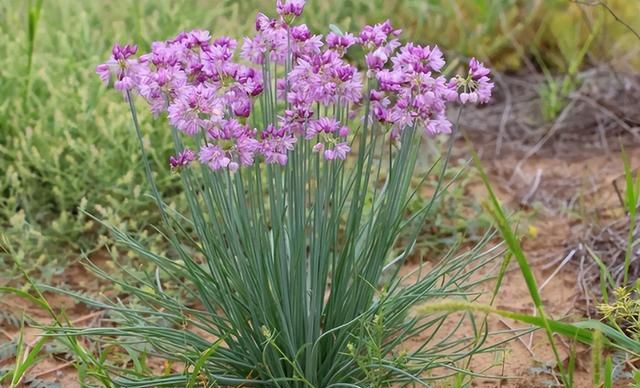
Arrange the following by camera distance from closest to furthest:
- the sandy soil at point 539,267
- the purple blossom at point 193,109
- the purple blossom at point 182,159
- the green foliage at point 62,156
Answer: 1. the purple blossom at point 193,109
2. the purple blossom at point 182,159
3. the sandy soil at point 539,267
4. the green foliage at point 62,156

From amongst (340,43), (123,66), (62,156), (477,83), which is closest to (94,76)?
(62,156)

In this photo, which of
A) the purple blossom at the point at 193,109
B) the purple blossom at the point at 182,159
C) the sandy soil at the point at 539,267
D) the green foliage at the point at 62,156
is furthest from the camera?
the green foliage at the point at 62,156

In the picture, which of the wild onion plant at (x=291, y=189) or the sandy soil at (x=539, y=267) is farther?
the sandy soil at (x=539, y=267)

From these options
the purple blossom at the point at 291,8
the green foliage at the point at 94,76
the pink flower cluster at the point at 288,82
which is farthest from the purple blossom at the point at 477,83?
the green foliage at the point at 94,76

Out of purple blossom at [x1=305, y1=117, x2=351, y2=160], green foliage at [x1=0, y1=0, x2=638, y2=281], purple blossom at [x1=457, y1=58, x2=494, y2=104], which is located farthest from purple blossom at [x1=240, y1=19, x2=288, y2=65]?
green foliage at [x1=0, y1=0, x2=638, y2=281]

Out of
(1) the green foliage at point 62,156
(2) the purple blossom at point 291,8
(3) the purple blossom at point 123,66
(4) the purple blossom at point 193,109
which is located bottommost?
(1) the green foliage at point 62,156

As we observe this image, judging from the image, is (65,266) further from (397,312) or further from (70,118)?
(397,312)

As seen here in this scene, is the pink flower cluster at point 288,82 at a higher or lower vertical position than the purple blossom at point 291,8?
lower

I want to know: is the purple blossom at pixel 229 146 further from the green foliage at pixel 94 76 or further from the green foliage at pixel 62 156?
the green foliage at pixel 62 156

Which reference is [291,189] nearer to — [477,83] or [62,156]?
[477,83]
